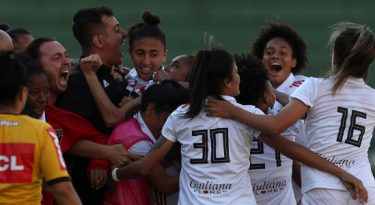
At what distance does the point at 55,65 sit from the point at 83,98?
0.92 feet

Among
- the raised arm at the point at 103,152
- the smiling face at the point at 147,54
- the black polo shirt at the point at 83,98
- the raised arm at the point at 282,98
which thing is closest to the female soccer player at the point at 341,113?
the raised arm at the point at 282,98

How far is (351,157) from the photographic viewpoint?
604 cm

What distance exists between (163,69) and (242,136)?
Answer: 130 centimetres

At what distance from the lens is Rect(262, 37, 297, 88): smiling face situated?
24.5 ft

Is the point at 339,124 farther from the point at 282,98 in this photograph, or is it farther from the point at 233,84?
the point at 282,98

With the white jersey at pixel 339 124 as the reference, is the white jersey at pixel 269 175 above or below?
below

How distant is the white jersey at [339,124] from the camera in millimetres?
5984

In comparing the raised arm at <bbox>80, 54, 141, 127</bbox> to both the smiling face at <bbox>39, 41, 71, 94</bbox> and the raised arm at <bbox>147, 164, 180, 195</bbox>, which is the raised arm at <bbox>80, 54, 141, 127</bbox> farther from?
the raised arm at <bbox>147, 164, 180, 195</bbox>

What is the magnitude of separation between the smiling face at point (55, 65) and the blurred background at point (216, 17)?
322 inches

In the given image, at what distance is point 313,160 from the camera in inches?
235

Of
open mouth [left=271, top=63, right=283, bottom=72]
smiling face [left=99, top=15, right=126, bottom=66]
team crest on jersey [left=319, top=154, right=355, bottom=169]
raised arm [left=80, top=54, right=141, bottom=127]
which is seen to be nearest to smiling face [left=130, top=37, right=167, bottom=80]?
smiling face [left=99, top=15, right=126, bottom=66]

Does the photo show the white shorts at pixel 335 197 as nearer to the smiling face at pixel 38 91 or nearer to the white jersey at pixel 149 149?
the white jersey at pixel 149 149

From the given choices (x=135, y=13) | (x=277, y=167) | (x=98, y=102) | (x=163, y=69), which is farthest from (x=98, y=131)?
(x=135, y=13)

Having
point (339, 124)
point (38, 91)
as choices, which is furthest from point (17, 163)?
point (339, 124)
